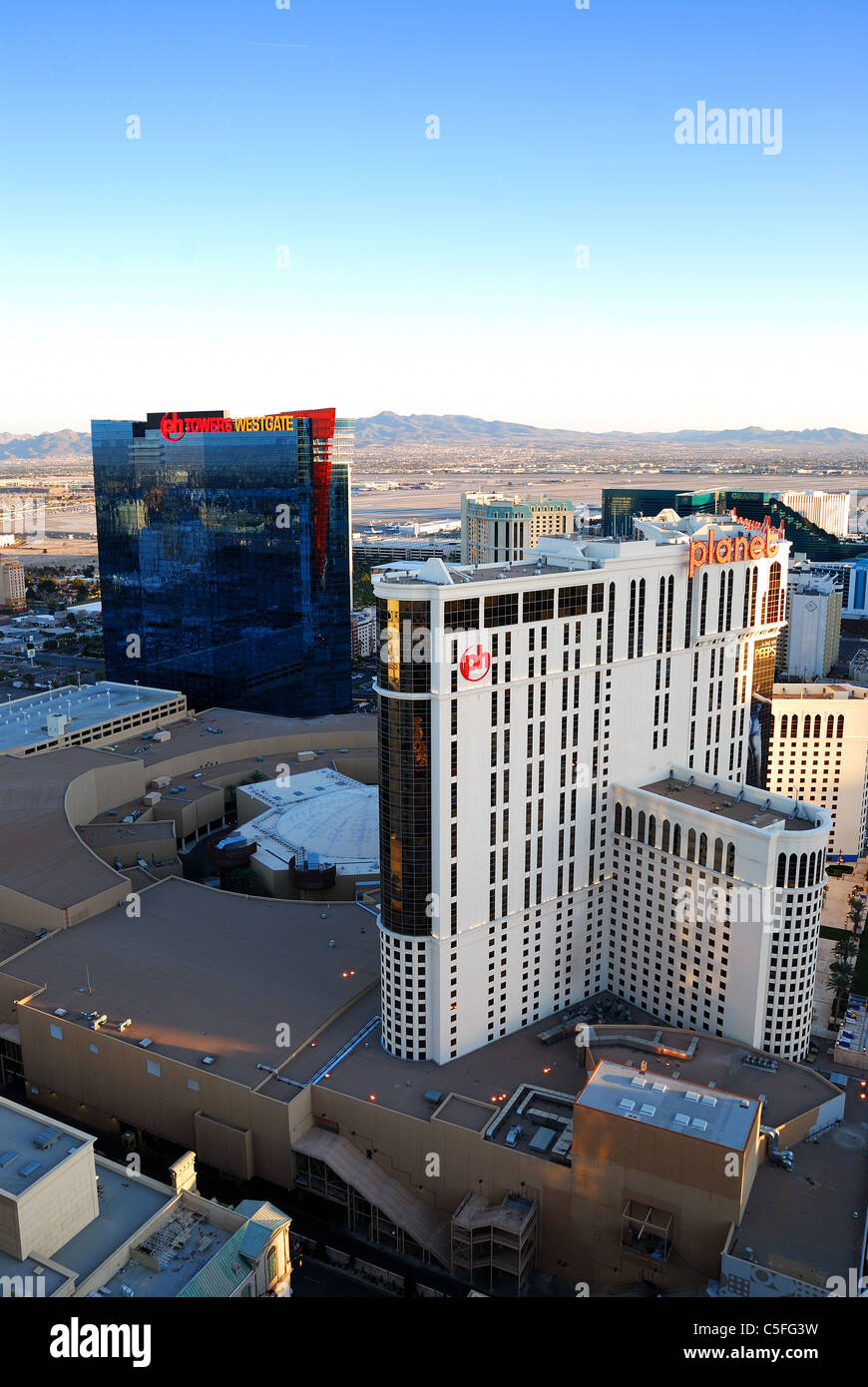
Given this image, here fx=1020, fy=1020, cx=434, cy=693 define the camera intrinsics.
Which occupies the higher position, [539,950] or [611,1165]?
[539,950]

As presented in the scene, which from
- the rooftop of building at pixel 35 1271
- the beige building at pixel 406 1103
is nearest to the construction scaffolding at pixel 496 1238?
the beige building at pixel 406 1103

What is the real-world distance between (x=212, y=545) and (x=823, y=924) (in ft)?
235

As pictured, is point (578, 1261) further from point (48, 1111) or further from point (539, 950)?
point (48, 1111)

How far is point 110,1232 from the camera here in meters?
35.3

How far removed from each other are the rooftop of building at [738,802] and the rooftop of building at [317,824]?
22.3 m

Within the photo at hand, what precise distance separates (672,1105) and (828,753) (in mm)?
45931

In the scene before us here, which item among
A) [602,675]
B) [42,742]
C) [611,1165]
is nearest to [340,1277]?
[611,1165]

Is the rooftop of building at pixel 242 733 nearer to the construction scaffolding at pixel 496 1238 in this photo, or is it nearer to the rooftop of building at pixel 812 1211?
the construction scaffolding at pixel 496 1238

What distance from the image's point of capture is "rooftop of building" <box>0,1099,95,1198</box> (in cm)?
3306

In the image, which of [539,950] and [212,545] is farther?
[212,545]

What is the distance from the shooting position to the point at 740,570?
5512 centimetres

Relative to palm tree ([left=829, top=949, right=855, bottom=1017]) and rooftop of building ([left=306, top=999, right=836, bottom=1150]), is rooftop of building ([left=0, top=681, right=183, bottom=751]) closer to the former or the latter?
rooftop of building ([left=306, top=999, right=836, bottom=1150])

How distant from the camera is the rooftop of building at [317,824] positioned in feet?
238

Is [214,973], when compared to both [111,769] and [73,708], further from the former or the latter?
[73,708]
